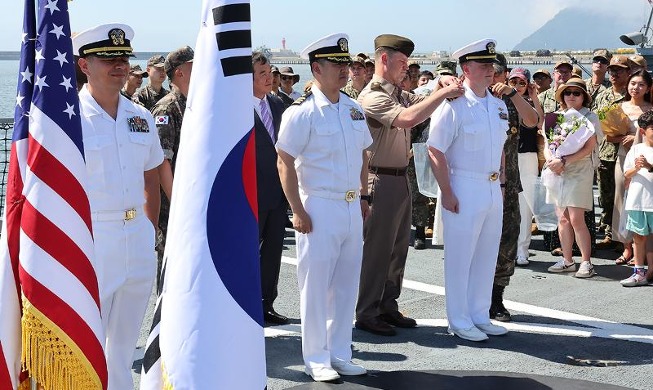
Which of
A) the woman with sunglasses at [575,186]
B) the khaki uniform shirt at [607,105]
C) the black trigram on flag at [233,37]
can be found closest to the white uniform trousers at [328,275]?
the black trigram on flag at [233,37]

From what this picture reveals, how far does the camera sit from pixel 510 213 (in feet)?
25.6

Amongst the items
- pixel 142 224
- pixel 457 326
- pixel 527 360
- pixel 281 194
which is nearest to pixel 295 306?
pixel 281 194

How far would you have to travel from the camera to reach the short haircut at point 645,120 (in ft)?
29.1

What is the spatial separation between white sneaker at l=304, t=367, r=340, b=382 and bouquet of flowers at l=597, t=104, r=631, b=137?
17.3ft

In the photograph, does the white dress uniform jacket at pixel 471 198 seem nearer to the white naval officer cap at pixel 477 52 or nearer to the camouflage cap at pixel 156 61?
the white naval officer cap at pixel 477 52

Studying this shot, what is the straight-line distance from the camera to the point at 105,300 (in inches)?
184

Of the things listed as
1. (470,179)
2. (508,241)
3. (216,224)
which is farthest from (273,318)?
(216,224)

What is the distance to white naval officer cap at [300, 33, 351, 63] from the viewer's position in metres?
6.01

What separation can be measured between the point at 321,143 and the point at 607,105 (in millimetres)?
5662

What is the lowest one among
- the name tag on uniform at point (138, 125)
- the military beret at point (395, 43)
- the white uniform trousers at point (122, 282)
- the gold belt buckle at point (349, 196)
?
the white uniform trousers at point (122, 282)

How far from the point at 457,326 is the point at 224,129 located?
466 centimetres

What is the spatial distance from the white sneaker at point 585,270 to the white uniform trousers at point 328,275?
3688 mm

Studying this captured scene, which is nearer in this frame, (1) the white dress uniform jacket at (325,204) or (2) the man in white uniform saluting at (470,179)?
(1) the white dress uniform jacket at (325,204)

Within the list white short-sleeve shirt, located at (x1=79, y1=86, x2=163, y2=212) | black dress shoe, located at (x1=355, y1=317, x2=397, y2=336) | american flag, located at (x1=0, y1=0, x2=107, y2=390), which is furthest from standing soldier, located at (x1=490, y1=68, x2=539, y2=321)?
american flag, located at (x1=0, y1=0, x2=107, y2=390)
